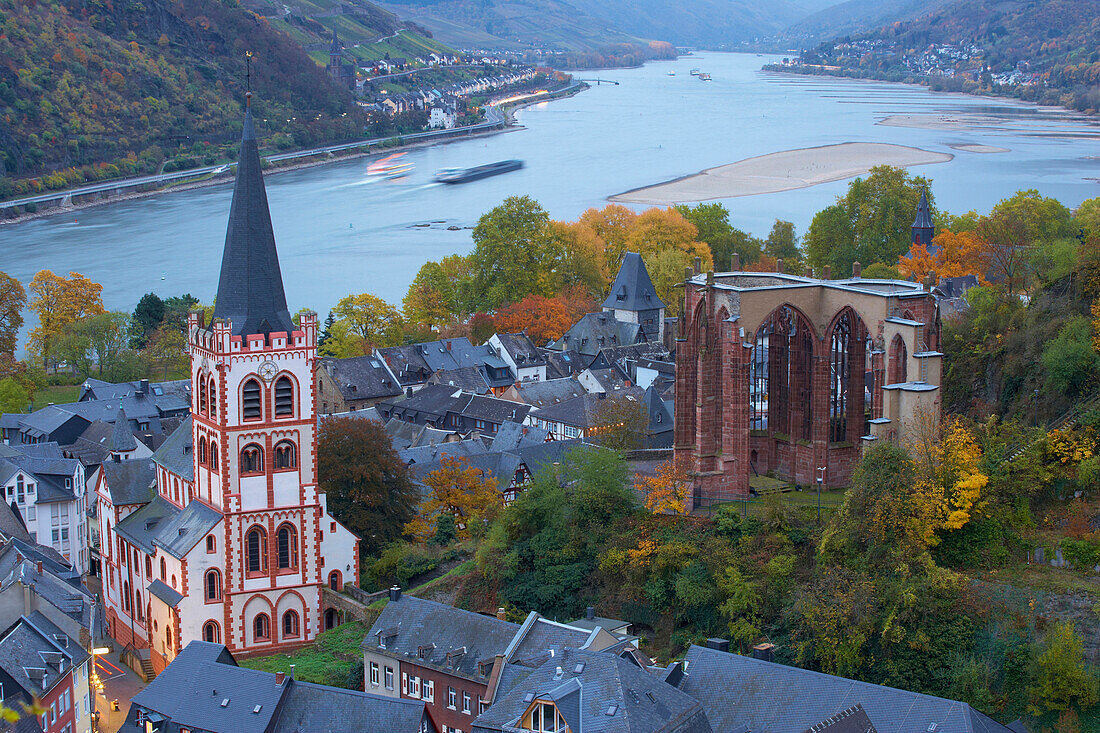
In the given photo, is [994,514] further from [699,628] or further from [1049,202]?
[1049,202]

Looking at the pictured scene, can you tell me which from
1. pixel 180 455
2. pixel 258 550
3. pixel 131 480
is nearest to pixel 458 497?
pixel 258 550

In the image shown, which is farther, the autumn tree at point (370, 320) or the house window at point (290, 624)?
the autumn tree at point (370, 320)

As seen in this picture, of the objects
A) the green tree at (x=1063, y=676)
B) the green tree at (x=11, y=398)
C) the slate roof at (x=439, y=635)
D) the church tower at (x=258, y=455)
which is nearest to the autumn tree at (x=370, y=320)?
the green tree at (x=11, y=398)

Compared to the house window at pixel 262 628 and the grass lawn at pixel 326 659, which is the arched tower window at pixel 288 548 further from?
the grass lawn at pixel 326 659

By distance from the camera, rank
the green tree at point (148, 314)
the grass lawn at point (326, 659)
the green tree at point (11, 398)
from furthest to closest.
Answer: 1. the green tree at point (148, 314)
2. the green tree at point (11, 398)
3. the grass lawn at point (326, 659)

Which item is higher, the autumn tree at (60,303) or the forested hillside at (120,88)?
the forested hillside at (120,88)

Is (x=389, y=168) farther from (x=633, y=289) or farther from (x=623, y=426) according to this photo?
(x=623, y=426)

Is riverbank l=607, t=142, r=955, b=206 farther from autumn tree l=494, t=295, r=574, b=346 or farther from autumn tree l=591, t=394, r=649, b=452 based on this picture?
autumn tree l=591, t=394, r=649, b=452
